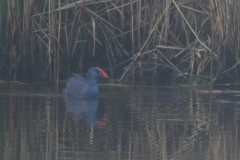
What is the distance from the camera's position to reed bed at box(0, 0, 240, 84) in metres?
11.3

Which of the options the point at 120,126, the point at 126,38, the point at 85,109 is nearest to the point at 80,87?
the point at 85,109

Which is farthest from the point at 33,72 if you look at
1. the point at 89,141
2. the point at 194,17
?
the point at 89,141

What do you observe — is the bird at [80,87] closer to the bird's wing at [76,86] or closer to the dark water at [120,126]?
the bird's wing at [76,86]

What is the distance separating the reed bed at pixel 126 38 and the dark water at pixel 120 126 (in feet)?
5.17

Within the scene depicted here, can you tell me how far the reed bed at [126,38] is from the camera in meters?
11.3

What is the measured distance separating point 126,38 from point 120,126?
6064 millimetres

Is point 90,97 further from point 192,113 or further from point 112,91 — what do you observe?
point 192,113

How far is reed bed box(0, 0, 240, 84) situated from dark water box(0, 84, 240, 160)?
5.17 ft

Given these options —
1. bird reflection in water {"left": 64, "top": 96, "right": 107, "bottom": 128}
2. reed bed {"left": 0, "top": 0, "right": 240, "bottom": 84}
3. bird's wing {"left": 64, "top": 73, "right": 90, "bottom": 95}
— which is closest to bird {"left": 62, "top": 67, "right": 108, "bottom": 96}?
bird's wing {"left": 64, "top": 73, "right": 90, "bottom": 95}

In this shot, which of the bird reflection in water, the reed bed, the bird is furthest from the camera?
the reed bed

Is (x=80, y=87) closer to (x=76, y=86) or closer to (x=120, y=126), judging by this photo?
(x=76, y=86)

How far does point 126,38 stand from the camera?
40.4ft

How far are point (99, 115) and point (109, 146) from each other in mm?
2052

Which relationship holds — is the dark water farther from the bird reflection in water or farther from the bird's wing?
the bird's wing
